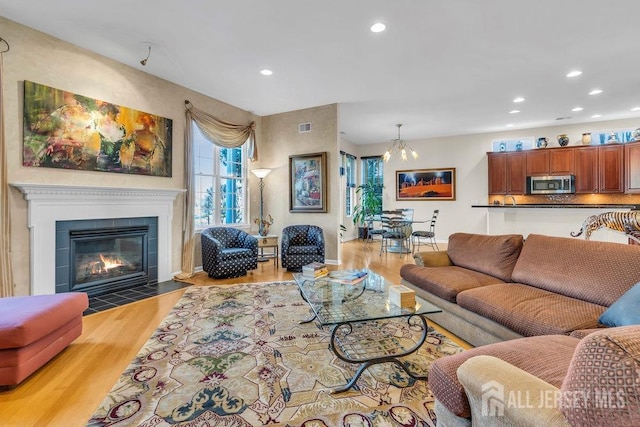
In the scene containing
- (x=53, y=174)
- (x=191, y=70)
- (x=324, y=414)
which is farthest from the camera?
(x=191, y=70)

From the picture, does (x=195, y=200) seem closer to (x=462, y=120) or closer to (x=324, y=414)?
(x=324, y=414)

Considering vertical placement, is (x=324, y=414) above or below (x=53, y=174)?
below

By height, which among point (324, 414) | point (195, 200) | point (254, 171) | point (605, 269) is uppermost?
point (254, 171)

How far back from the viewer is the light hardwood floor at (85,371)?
1.71 meters

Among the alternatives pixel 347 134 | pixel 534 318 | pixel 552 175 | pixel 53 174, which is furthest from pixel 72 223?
pixel 552 175

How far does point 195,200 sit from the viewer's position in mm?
5234

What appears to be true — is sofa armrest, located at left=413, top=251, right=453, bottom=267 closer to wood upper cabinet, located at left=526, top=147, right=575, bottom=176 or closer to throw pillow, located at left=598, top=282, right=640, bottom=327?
throw pillow, located at left=598, top=282, right=640, bottom=327

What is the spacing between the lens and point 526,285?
8.46 ft

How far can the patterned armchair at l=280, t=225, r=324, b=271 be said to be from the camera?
514 cm

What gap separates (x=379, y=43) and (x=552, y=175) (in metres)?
6.20

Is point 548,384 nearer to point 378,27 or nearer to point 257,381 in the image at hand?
point 257,381

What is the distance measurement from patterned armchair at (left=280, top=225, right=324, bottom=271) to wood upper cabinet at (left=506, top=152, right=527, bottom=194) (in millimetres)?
5411

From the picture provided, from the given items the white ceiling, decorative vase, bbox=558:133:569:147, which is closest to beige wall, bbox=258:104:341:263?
the white ceiling

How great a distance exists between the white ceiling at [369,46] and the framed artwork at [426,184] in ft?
9.42
